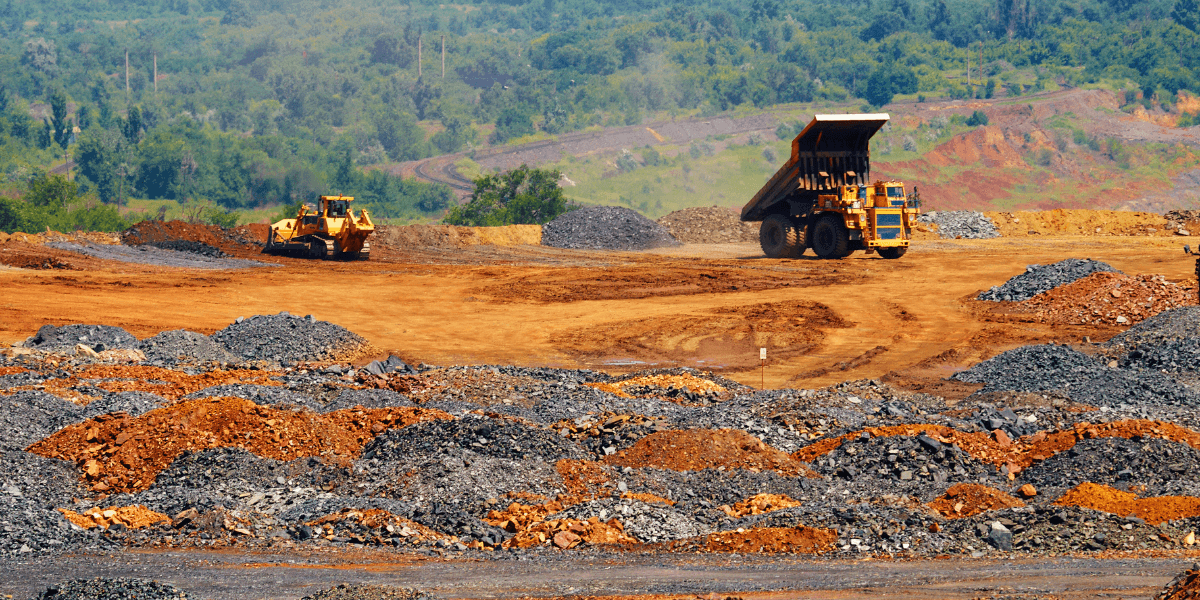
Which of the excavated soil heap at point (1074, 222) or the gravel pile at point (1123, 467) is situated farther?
the excavated soil heap at point (1074, 222)

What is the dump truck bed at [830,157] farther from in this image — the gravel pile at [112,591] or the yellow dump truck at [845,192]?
the gravel pile at [112,591]

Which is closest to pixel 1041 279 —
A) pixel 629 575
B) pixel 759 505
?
pixel 759 505

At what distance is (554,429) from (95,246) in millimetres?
34055

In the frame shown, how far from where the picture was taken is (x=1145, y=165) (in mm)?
120438

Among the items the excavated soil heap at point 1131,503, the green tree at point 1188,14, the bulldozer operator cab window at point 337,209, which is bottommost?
the excavated soil heap at point 1131,503

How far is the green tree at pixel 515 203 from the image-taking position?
7450cm

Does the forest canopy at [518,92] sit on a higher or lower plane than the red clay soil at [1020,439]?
higher

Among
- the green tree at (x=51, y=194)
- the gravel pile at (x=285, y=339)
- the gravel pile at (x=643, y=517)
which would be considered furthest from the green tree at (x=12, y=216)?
the gravel pile at (x=643, y=517)

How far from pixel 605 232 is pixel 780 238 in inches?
485

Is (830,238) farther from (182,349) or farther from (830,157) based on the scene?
(182,349)

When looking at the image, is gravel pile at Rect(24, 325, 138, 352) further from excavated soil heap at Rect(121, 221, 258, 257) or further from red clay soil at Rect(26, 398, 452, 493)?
excavated soil heap at Rect(121, 221, 258, 257)

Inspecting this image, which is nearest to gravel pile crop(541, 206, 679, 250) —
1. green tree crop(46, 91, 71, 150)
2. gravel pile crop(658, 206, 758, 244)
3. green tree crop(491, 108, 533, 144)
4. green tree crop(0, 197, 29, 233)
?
gravel pile crop(658, 206, 758, 244)

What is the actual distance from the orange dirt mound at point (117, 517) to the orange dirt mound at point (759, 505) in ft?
20.8

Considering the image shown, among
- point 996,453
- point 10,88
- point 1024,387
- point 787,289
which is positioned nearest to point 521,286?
point 787,289
